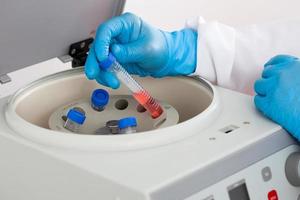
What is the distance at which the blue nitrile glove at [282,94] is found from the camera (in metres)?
1.03

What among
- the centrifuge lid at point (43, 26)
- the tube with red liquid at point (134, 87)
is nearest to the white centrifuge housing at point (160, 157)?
the tube with red liquid at point (134, 87)

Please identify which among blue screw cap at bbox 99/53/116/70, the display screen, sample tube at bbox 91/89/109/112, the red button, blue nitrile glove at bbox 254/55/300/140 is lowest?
sample tube at bbox 91/89/109/112

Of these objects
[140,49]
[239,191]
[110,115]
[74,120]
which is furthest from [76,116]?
[239,191]

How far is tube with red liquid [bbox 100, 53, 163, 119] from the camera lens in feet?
3.89

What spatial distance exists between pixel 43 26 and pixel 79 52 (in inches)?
4.9

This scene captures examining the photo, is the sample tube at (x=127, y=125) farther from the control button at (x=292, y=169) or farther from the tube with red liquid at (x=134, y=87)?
the control button at (x=292, y=169)

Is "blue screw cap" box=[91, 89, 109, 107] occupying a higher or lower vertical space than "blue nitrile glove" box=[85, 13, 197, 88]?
lower

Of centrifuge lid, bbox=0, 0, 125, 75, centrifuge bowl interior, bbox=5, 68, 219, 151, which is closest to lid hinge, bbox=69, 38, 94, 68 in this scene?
centrifuge lid, bbox=0, 0, 125, 75

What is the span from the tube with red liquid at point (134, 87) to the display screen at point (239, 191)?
0.94 feet

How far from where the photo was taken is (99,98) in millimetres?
1207

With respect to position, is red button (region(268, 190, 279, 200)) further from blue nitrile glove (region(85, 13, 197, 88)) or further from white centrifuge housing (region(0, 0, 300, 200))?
blue nitrile glove (region(85, 13, 197, 88))

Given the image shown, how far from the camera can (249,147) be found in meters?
0.95

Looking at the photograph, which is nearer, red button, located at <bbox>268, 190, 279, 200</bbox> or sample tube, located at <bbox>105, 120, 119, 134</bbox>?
red button, located at <bbox>268, 190, 279, 200</bbox>

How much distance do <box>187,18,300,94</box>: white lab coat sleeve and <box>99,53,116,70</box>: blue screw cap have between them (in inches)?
9.6
